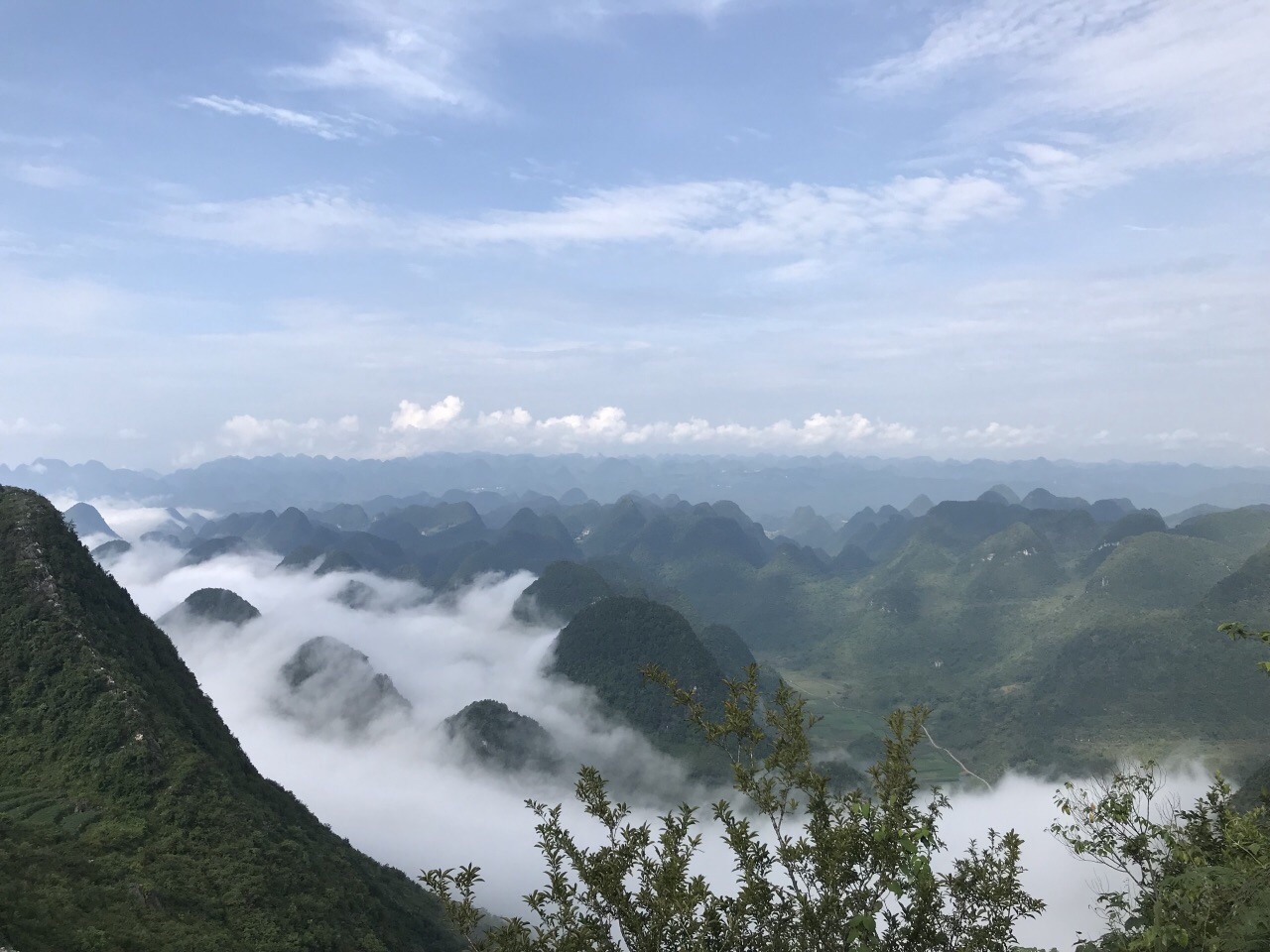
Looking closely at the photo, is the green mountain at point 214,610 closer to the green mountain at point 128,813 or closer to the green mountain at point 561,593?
the green mountain at point 561,593

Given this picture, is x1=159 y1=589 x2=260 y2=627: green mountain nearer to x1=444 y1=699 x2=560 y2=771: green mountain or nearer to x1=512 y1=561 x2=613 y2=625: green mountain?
x1=512 y1=561 x2=613 y2=625: green mountain

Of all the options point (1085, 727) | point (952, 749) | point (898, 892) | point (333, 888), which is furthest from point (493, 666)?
point (898, 892)

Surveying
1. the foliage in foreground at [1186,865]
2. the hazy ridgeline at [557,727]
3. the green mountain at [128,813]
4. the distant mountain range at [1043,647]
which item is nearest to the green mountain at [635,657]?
the distant mountain range at [1043,647]

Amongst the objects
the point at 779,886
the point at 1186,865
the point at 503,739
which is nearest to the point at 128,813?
the point at 779,886

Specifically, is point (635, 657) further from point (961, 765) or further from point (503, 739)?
point (961, 765)

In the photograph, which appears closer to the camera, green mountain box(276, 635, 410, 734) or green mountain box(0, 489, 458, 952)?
green mountain box(0, 489, 458, 952)

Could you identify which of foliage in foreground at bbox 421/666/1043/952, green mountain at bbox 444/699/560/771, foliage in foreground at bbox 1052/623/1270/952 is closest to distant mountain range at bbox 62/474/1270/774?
green mountain at bbox 444/699/560/771
